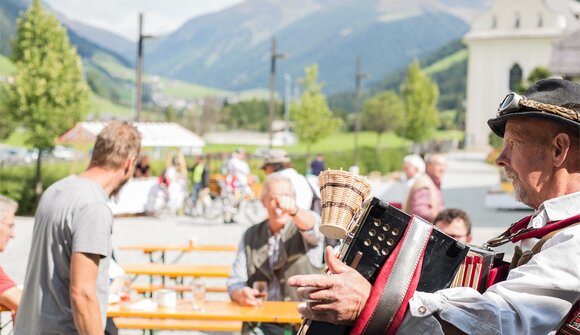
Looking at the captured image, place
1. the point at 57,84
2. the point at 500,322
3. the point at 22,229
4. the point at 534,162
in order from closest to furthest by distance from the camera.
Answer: the point at 500,322 < the point at 534,162 < the point at 22,229 < the point at 57,84

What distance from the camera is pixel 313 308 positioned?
6.80 ft

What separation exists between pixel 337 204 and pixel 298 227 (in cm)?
397

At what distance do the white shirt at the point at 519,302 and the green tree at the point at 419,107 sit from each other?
74.1 m

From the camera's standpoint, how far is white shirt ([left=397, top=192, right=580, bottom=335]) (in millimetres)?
1994

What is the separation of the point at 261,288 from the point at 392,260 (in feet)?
14.8

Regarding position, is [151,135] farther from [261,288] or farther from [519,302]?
[519,302]

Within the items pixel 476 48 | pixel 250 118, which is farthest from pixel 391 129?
pixel 250 118

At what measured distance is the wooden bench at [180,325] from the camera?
258 inches

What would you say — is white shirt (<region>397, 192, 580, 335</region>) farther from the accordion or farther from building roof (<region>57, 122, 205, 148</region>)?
building roof (<region>57, 122, 205, 148</region>)

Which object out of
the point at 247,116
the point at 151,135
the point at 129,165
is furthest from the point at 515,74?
the point at 129,165

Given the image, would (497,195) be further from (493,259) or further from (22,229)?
(493,259)

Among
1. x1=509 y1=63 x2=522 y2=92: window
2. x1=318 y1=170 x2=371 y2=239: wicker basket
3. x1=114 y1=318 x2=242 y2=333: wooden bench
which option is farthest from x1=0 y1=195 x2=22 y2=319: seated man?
x1=509 y1=63 x2=522 y2=92: window

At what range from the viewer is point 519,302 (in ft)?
6.56

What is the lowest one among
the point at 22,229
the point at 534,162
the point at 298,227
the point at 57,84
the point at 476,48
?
the point at 22,229
